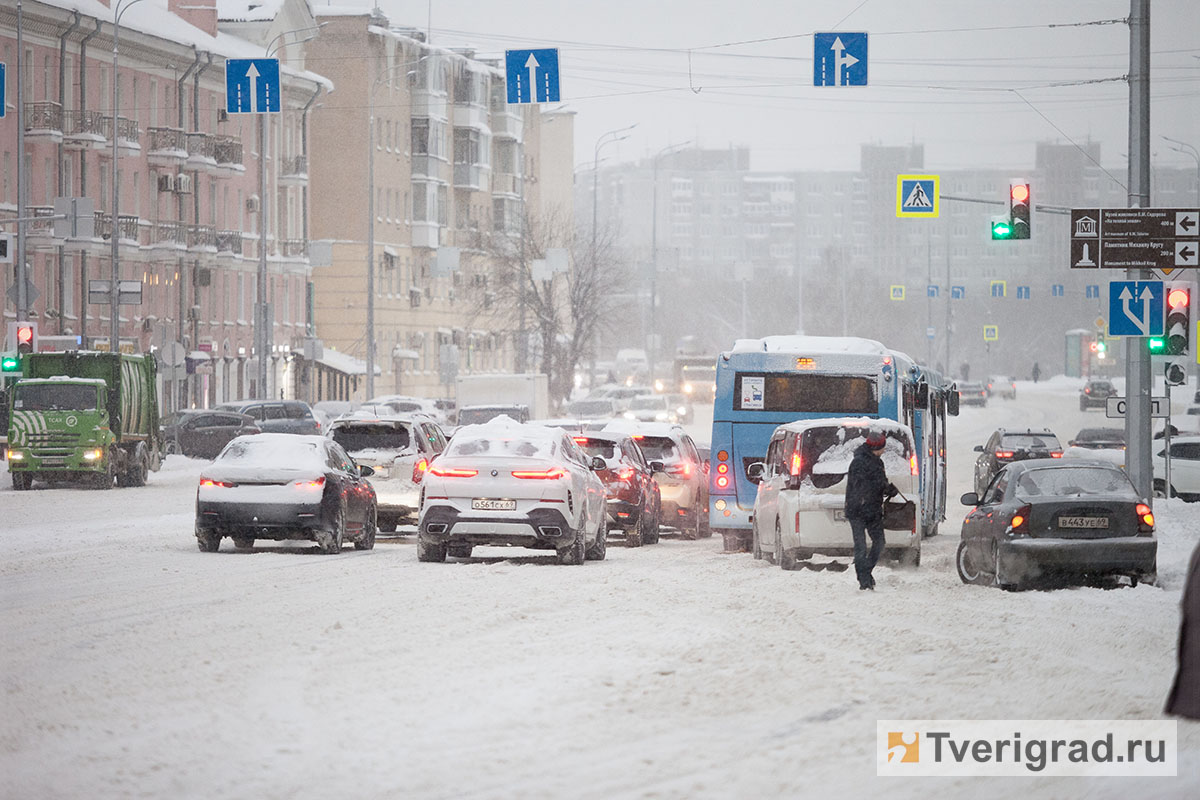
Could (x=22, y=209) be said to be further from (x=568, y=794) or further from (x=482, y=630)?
(x=568, y=794)

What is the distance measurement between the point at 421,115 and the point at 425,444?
260 ft

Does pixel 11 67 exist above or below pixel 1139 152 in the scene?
above

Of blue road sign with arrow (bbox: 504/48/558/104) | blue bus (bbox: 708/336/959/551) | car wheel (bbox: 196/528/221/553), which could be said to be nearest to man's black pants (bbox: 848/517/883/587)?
blue bus (bbox: 708/336/959/551)

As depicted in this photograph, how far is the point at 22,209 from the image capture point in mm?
56531

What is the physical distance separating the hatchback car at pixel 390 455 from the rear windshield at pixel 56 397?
1383 cm

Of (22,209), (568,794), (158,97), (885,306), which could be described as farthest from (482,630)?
(885,306)

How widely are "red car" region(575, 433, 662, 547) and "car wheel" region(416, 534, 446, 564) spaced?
526 cm

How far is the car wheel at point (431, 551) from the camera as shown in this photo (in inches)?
892

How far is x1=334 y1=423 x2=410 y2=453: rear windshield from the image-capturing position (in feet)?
94.6

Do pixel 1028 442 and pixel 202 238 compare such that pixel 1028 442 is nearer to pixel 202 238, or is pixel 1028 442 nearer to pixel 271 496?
pixel 271 496

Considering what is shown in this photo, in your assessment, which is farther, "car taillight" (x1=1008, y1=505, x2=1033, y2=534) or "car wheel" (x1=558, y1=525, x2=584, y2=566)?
"car wheel" (x1=558, y1=525, x2=584, y2=566)

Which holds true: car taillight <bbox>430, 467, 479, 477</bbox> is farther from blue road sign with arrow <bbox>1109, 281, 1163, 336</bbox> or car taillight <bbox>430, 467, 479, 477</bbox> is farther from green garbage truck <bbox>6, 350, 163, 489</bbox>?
green garbage truck <bbox>6, 350, 163, 489</bbox>

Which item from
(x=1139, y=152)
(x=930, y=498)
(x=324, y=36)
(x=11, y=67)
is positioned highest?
(x=324, y=36)

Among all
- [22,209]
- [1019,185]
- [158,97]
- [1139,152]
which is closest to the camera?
[1139,152]
